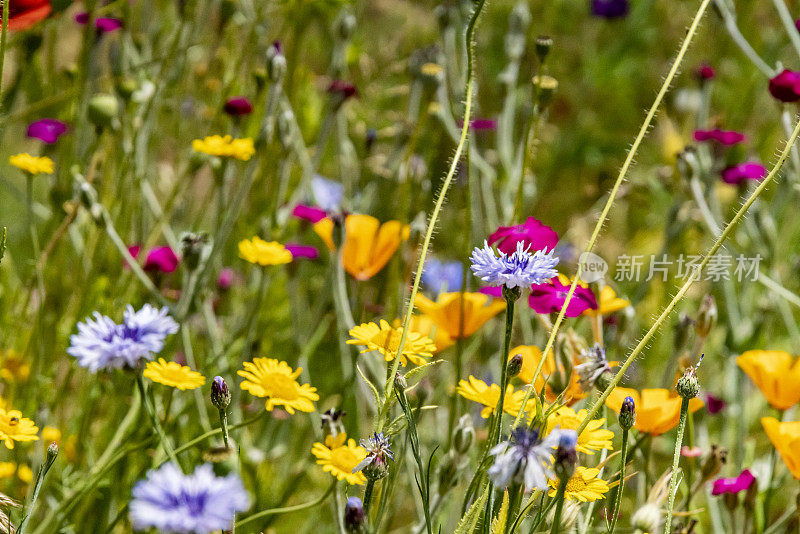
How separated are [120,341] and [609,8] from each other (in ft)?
3.94

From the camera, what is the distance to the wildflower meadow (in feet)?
1.59

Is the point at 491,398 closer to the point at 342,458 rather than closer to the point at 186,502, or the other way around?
the point at 342,458

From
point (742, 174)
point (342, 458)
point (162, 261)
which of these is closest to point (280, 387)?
point (342, 458)

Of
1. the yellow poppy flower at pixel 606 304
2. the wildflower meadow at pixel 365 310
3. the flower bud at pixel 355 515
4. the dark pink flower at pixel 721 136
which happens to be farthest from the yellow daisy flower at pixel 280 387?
the dark pink flower at pixel 721 136

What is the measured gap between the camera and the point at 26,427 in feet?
1.70

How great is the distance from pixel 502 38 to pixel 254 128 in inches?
29.1

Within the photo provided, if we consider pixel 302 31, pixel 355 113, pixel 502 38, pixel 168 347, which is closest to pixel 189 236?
pixel 168 347

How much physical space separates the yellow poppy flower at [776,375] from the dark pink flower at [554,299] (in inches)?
6.5

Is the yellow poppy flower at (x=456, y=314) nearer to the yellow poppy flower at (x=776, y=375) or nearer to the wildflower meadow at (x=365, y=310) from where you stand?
the wildflower meadow at (x=365, y=310)

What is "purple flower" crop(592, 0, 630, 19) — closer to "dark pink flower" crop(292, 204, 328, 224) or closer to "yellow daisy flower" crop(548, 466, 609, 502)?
"dark pink flower" crop(292, 204, 328, 224)

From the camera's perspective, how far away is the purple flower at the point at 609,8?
4.78ft

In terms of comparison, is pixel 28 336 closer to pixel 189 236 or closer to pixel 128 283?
pixel 128 283

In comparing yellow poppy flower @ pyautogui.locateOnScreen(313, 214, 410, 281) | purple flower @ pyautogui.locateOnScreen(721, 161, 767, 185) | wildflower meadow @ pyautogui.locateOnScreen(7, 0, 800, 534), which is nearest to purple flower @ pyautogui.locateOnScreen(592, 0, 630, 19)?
wildflower meadow @ pyautogui.locateOnScreen(7, 0, 800, 534)

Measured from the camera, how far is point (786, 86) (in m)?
0.74
